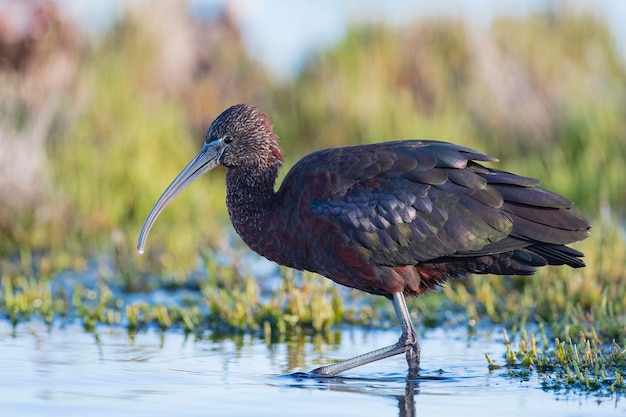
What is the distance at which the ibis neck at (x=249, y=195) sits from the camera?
6.72 m

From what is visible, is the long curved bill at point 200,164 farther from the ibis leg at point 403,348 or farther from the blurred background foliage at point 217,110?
the blurred background foliage at point 217,110

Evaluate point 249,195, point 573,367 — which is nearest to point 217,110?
point 249,195

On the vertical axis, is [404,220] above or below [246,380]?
above

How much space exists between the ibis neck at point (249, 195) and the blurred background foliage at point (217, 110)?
6.28 feet

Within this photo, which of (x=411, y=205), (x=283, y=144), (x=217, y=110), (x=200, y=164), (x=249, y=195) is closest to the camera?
(x=411, y=205)

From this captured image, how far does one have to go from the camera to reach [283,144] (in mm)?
14602

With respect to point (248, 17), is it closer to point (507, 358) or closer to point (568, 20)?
point (568, 20)

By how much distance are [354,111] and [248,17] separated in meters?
5.78

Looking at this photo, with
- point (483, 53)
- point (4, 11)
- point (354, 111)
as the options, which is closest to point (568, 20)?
point (483, 53)

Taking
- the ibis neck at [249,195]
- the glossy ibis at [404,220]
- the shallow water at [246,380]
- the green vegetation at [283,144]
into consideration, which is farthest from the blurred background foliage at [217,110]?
the ibis neck at [249,195]

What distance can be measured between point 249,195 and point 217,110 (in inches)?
354

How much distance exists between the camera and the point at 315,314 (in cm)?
769

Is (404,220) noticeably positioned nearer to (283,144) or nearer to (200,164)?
(200,164)

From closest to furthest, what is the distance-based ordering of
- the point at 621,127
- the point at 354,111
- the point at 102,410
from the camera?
the point at 102,410 → the point at 621,127 → the point at 354,111
